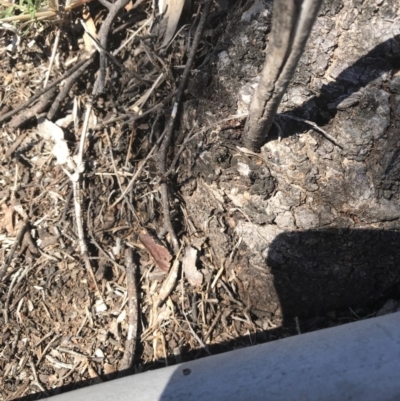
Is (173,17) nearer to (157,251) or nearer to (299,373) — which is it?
(157,251)

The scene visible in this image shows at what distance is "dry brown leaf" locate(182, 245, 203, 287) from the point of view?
1.69 metres

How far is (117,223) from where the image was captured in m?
1.80

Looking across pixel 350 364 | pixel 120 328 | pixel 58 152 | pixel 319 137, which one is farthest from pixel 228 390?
pixel 58 152

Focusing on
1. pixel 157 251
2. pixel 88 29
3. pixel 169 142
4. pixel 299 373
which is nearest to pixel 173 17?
pixel 88 29

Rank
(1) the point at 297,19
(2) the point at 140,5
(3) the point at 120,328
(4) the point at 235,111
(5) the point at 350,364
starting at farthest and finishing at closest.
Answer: (2) the point at 140,5 < (3) the point at 120,328 < (4) the point at 235,111 < (5) the point at 350,364 < (1) the point at 297,19

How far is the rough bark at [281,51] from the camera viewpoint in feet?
2.65

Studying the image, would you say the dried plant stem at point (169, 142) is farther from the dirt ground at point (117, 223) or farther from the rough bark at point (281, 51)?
the rough bark at point (281, 51)

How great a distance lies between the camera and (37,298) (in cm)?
176

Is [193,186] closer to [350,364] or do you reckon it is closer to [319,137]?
[319,137]

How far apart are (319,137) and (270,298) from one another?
560 millimetres

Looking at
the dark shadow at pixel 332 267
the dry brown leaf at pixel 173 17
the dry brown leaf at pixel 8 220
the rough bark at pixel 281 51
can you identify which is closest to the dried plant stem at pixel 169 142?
the dry brown leaf at pixel 173 17

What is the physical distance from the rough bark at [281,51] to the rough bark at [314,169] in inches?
Result: 9.5

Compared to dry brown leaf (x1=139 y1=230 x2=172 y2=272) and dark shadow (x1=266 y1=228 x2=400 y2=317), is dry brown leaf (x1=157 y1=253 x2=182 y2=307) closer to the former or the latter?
dry brown leaf (x1=139 y1=230 x2=172 y2=272)

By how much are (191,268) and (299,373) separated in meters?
0.66
